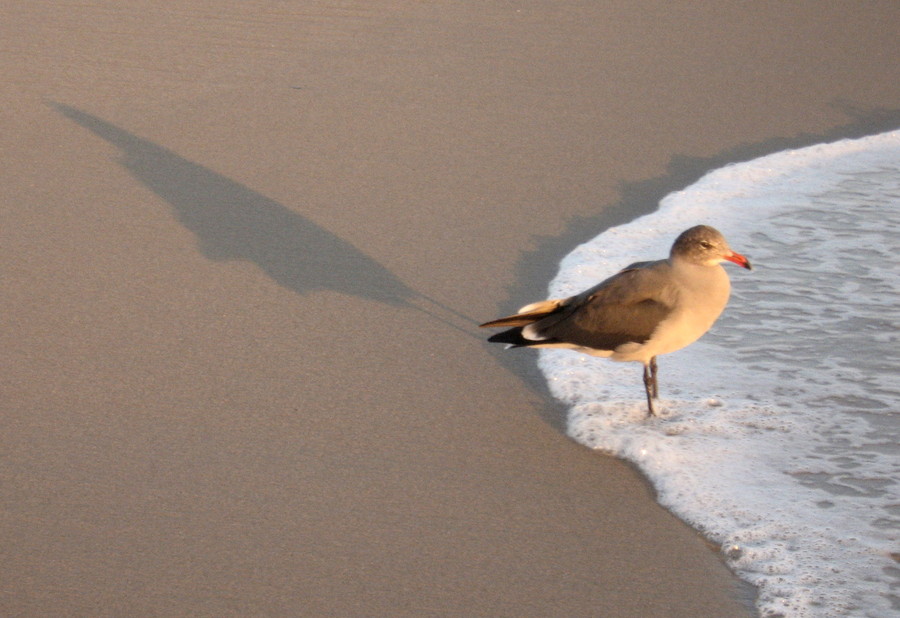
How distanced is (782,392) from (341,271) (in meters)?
2.26

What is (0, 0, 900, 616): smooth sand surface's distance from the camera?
3693mm

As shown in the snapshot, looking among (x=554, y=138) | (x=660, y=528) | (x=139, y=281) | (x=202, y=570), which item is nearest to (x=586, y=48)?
(x=554, y=138)

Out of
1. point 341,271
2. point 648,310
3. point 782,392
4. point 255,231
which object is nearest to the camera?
point 648,310

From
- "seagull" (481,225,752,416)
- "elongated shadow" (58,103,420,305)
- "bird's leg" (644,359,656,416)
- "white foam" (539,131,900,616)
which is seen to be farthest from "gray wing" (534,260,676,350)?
"elongated shadow" (58,103,420,305)

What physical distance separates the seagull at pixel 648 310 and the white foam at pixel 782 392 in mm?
356

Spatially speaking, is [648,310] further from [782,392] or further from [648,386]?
[782,392]

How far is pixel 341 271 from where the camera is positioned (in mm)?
5773

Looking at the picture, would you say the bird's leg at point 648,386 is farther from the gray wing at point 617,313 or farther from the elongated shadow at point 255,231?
the elongated shadow at point 255,231

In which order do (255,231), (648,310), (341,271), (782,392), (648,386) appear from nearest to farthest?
(648,310), (648,386), (782,392), (341,271), (255,231)

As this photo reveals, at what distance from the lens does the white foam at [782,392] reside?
3863 mm

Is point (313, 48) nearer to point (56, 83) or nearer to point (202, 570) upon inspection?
point (56, 83)

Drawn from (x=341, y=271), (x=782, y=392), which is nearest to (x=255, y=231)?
(x=341, y=271)

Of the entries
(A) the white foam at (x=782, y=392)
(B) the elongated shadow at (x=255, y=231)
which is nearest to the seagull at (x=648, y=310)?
(A) the white foam at (x=782, y=392)

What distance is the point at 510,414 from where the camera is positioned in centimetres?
468
